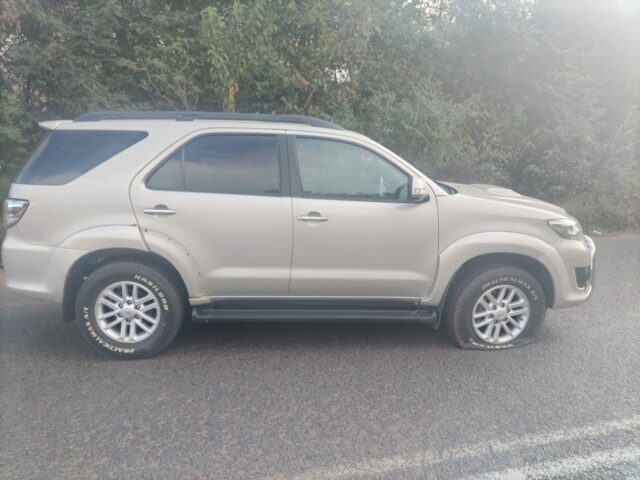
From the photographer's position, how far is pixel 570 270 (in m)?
4.89

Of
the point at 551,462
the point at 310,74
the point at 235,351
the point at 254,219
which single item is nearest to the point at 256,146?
the point at 254,219

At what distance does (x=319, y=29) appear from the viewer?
1029cm

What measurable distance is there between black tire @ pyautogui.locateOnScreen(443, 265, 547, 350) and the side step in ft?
0.67

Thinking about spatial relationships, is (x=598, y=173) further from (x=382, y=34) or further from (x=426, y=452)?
(x=426, y=452)

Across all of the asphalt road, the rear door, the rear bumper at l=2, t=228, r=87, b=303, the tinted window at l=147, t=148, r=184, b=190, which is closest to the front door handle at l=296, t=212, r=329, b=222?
the rear door

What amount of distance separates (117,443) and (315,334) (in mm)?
2254

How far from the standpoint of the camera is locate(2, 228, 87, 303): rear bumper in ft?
14.8

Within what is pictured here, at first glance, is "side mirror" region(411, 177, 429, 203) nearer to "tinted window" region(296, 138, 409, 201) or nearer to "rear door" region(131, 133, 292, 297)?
"tinted window" region(296, 138, 409, 201)

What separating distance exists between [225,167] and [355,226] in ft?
3.77

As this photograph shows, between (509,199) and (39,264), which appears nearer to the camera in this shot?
(39,264)

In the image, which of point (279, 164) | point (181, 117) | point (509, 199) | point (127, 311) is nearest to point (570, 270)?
point (509, 199)

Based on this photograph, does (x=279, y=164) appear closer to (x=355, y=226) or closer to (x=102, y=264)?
(x=355, y=226)

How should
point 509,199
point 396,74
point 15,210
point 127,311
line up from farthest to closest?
point 396,74, point 509,199, point 127,311, point 15,210

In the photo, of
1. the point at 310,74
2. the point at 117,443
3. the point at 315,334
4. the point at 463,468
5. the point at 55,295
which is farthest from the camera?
the point at 310,74
